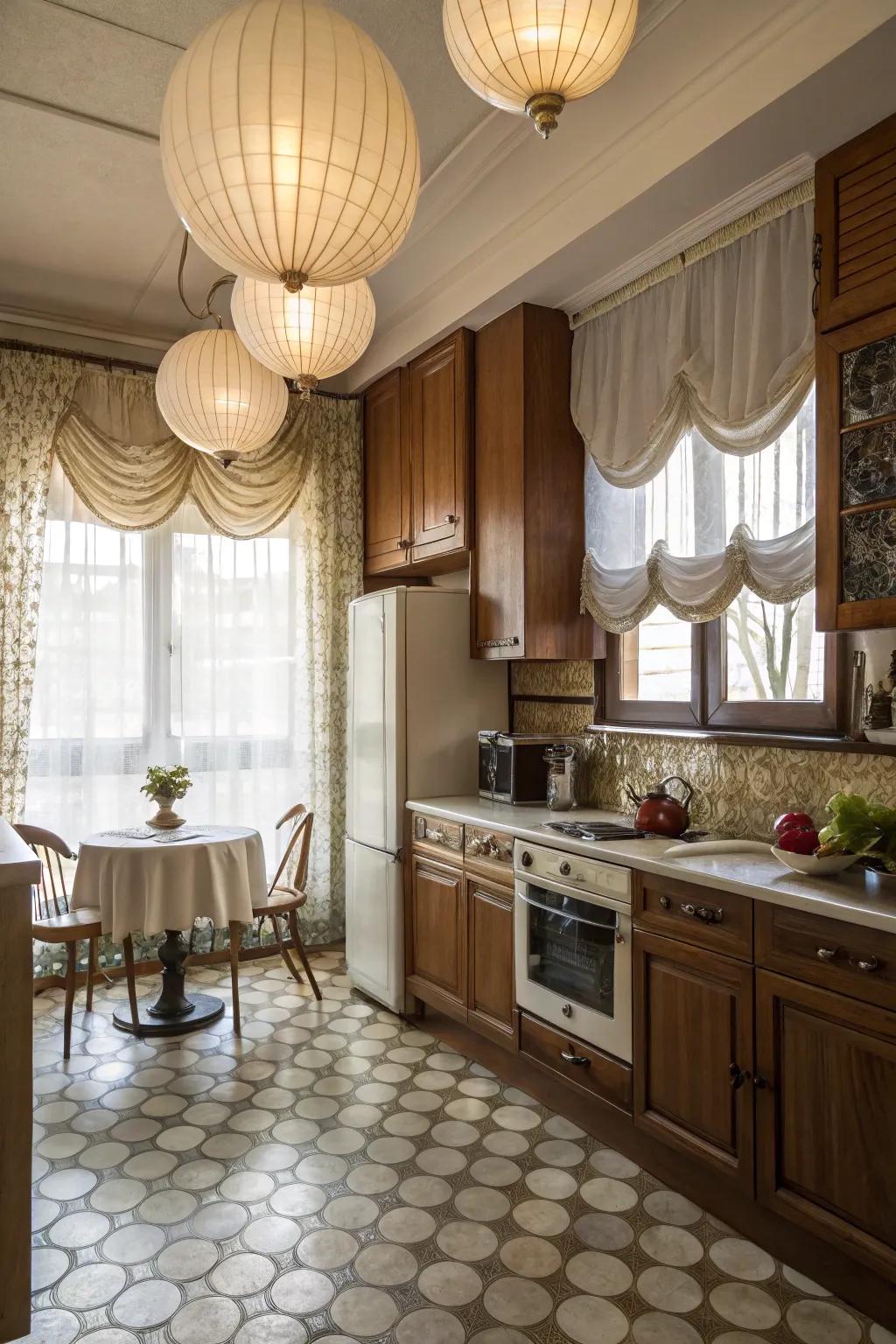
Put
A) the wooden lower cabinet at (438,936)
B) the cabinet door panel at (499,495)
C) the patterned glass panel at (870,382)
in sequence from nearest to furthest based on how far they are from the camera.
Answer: the patterned glass panel at (870,382) → the wooden lower cabinet at (438,936) → the cabinet door panel at (499,495)

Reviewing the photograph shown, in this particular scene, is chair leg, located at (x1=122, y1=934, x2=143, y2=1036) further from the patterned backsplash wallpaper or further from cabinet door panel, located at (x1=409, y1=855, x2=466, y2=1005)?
the patterned backsplash wallpaper

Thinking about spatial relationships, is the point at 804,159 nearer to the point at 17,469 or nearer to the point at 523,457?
the point at 523,457

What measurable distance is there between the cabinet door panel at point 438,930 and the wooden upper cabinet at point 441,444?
4.66 ft

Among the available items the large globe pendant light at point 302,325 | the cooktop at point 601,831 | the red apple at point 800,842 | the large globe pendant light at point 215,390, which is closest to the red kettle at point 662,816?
the cooktop at point 601,831

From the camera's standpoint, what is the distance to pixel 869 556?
2.31 m

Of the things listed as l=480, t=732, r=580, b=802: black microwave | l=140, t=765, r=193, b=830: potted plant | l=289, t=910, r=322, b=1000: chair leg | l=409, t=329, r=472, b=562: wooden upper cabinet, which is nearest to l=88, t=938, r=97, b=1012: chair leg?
l=140, t=765, r=193, b=830: potted plant

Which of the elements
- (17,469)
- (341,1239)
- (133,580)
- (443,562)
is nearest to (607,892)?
(341,1239)

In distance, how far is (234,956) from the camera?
12.6 feet

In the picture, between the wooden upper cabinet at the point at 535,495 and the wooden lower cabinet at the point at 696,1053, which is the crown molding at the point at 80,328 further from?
the wooden lower cabinet at the point at 696,1053

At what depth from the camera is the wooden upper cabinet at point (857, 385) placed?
226 centimetres

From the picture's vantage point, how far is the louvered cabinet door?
225 centimetres

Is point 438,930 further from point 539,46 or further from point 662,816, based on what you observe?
point 539,46

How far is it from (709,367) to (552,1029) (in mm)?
2268

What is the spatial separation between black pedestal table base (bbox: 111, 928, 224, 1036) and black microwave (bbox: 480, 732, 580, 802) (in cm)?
151
